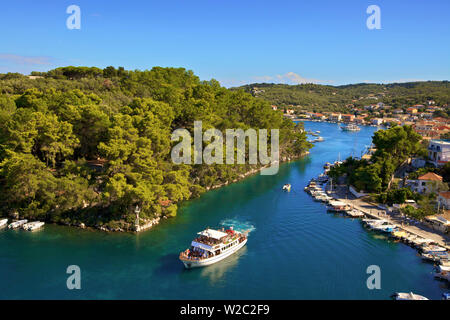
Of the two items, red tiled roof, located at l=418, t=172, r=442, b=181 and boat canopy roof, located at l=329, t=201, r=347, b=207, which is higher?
red tiled roof, located at l=418, t=172, r=442, b=181

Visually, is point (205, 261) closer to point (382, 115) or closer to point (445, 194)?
point (445, 194)

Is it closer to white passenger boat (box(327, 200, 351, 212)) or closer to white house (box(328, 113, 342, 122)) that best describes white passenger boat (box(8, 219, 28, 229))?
white passenger boat (box(327, 200, 351, 212))

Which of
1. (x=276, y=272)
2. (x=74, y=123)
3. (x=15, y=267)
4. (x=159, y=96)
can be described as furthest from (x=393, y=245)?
(x=159, y=96)

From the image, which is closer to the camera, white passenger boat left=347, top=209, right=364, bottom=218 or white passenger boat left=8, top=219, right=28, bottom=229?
white passenger boat left=8, top=219, right=28, bottom=229

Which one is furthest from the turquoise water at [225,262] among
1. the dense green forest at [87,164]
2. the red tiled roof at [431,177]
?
the red tiled roof at [431,177]

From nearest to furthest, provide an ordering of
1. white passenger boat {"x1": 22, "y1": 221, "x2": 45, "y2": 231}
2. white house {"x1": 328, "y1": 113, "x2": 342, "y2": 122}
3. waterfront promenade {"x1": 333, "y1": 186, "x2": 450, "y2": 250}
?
waterfront promenade {"x1": 333, "y1": 186, "x2": 450, "y2": 250}, white passenger boat {"x1": 22, "y1": 221, "x2": 45, "y2": 231}, white house {"x1": 328, "y1": 113, "x2": 342, "y2": 122}

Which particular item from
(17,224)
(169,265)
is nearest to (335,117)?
(169,265)

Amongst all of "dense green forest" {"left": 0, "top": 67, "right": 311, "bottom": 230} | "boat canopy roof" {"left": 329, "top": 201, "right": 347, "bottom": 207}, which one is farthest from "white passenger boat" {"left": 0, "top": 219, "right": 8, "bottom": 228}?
"boat canopy roof" {"left": 329, "top": 201, "right": 347, "bottom": 207}
